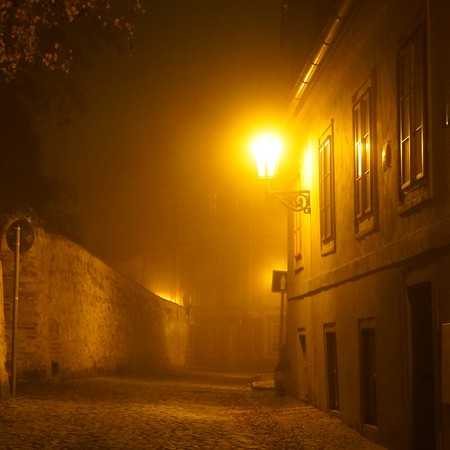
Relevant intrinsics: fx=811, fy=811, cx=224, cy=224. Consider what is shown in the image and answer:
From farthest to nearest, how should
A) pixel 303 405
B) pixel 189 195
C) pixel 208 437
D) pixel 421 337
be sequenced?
pixel 189 195 → pixel 303 405 → pixel 208 437 → pixel 421 337

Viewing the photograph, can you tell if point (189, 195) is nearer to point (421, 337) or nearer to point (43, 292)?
point (43, 292)

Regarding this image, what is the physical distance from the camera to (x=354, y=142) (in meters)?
11.1

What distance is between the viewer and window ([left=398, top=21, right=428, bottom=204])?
25.7 feet

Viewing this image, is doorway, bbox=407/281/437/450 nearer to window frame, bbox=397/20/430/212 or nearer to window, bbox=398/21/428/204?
window frame, bbox=397/20/430/212

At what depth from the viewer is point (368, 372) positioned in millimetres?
10461

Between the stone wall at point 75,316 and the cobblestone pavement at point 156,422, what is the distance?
1614 mm

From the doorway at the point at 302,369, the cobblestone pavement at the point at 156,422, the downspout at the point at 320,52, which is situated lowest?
the cobblestone pavement at the point at 156,422

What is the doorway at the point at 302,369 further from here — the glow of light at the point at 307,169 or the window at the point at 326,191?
the window at the point at 326,191

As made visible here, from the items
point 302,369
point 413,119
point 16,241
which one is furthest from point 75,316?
point 413,119

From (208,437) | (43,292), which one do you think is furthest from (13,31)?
(43,292)

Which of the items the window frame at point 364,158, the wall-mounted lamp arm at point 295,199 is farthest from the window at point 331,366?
the window frame at point 364,158

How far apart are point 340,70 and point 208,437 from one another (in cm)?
569

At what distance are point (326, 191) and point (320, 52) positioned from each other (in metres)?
2.31

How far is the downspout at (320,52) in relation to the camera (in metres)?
10.7
